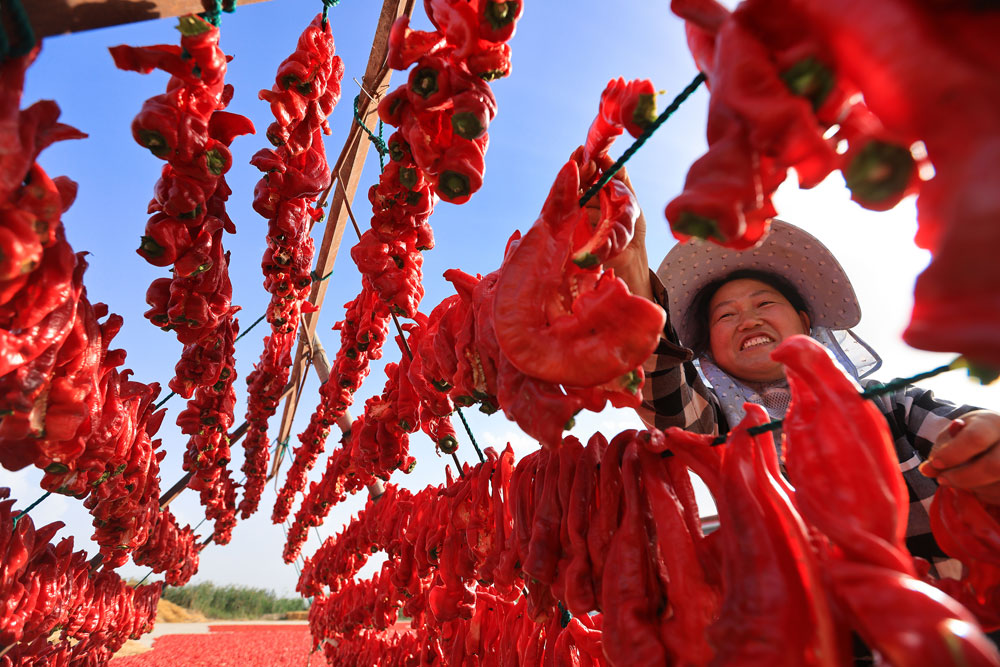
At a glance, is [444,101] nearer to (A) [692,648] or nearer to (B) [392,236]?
(B) [392,236]

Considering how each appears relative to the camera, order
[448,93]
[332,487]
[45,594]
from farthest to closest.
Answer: [332,487], [45,594], [448,93]

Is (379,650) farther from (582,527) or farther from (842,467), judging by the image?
(842,467)

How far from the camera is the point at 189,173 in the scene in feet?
4.99

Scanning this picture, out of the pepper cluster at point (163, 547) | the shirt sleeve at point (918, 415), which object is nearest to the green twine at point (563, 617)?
the shirt sleeve at point (918, 415)

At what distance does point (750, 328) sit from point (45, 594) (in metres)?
3.77

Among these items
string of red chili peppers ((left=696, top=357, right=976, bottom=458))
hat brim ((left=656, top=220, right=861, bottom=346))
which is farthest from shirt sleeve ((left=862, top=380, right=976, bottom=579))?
string of red chili peppers ((left=696, top=357, right=976, bottom=458))

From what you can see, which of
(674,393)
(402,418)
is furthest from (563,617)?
(402,418)

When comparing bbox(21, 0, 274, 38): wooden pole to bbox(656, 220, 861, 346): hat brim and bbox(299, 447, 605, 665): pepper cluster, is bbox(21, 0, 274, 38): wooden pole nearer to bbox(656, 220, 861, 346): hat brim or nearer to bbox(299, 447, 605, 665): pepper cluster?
bbox(299, 447, 605, 665): pepper cluster

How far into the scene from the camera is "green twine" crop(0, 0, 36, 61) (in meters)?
0.95

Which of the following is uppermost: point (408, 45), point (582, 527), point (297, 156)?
point (297, 156)

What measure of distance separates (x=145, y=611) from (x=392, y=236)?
265 inches

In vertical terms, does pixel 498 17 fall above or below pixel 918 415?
above

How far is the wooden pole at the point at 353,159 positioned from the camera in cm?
267

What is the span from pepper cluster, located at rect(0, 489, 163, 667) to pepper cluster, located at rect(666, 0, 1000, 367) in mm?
3171
